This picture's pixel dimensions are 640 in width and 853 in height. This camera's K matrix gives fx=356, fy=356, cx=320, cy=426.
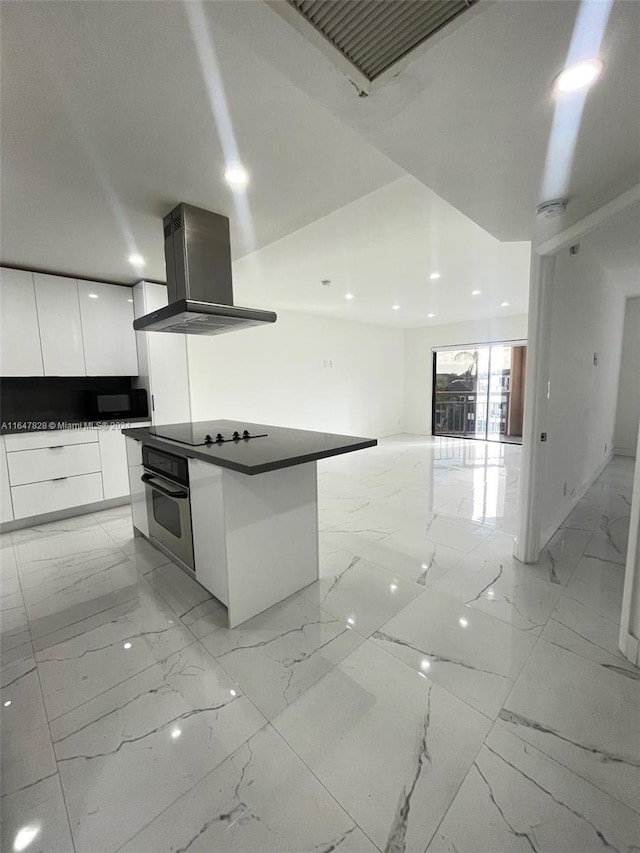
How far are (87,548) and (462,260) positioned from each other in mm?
4550

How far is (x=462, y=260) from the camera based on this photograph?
380 cm

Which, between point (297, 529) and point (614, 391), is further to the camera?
point (614, 391)

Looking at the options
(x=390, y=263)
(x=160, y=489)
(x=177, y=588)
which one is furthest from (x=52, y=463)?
(x=390, y=263)

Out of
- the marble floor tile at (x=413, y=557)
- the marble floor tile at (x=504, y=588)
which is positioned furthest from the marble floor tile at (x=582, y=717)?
the marble floor tile at (x=413, y=557)

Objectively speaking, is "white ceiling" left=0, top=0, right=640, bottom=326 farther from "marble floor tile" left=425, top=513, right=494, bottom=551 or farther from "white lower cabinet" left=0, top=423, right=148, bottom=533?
"marble floor tile" left=425, top=513, right=494, bottom=551

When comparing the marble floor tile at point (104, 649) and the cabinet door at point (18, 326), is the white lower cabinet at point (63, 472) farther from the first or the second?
the marble floor tile at point (104, 649)

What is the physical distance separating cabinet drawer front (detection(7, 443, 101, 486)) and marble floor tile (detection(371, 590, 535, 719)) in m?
3.40

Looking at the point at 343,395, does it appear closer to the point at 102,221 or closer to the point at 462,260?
the point at 462,260

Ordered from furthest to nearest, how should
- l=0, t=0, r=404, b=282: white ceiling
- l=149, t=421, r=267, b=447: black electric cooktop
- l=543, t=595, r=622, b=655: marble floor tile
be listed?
l=149, t=421, r=267, b=447: black electric cooktop < l=543, t=595, r=622, b=655: marble floor tile < l=0, t=0, r=404, b=282: white ceiling

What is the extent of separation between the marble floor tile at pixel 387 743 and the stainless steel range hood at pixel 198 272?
2.18 meters

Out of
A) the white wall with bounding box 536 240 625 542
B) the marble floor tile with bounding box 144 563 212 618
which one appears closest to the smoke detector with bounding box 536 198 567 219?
the white wall with bounding box 536 240 625 542

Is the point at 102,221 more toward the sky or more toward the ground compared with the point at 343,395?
more toward the sky

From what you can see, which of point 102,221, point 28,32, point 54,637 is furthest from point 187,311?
point 54,637

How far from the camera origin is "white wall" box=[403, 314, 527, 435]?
728 centimetres
